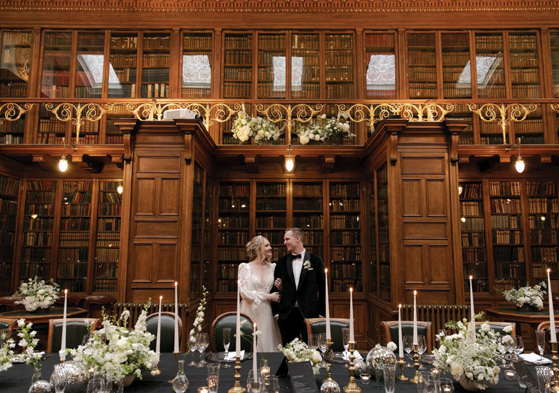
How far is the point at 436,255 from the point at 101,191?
17.2 ft

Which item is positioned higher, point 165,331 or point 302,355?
point 302,355

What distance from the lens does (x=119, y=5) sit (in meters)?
7.76

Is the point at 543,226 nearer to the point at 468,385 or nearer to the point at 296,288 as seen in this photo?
the point at 296,288

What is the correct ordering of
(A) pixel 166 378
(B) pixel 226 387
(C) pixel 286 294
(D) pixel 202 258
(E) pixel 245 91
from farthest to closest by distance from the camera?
(E) pixel 245 91, (D) pixel 202 258, (C) pixel 286 294, (A) pixel 166 378, (B) pixel 226 387

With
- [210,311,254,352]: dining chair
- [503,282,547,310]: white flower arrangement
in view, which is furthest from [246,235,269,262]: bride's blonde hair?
[503,282,547,310]: white flower arrangement

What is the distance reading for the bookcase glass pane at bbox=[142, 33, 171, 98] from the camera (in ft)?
24.9

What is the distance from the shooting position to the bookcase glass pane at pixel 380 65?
752 cm

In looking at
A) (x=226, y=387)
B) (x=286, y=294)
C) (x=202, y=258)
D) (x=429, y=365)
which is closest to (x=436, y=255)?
(x=286, y=294)

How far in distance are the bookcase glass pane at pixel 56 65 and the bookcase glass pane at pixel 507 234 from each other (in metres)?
7.58

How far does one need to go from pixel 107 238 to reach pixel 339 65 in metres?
5.03

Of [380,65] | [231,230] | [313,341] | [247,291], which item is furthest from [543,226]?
[313,341]

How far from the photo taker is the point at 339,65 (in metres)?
7.65

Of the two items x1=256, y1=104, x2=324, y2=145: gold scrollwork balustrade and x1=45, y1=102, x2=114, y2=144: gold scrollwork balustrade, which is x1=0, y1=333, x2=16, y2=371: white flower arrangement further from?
x1=256, y1=104, x2=324, y2=145: gold scrollwork balustrade

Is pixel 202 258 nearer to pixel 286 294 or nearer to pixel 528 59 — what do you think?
pixel 286 294
